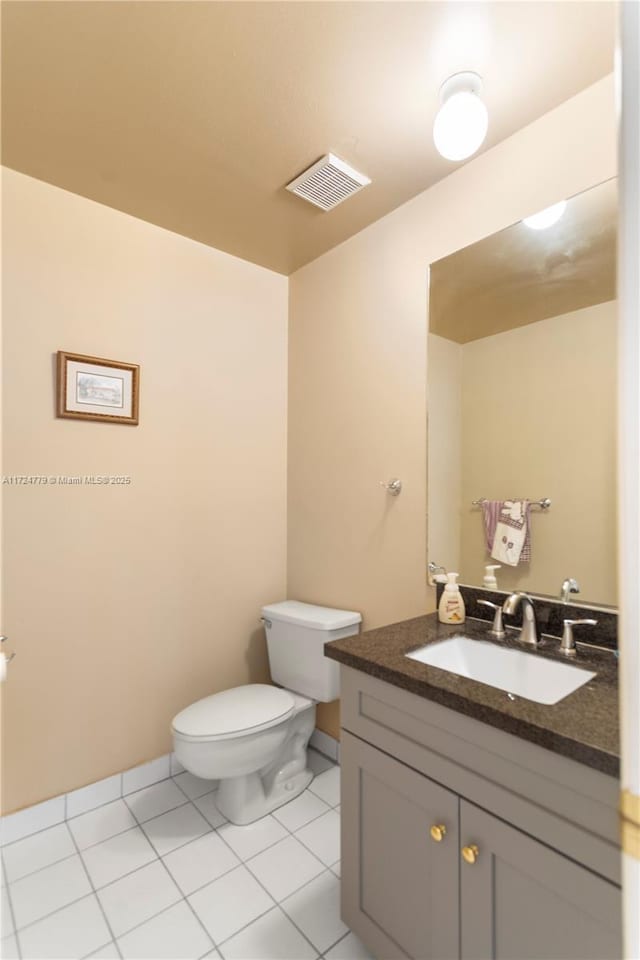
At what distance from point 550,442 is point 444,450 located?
1.20ft

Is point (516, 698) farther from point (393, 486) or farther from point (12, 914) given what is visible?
point (12, 914)

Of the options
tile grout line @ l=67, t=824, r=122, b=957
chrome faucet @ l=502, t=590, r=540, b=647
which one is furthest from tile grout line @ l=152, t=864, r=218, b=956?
chrome faucet @ l=502, t=590, r=540, b=647

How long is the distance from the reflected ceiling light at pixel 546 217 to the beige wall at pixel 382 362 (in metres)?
0.02

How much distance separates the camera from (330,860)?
152 centimetres

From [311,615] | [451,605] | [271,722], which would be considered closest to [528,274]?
[451,605]

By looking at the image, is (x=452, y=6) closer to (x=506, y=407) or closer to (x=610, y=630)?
(x=506, y=407)

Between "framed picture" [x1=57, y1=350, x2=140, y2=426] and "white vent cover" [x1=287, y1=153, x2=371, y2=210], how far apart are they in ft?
3.10

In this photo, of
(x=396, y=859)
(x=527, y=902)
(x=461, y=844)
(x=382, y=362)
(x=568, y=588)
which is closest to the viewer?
(x=527, y=902)

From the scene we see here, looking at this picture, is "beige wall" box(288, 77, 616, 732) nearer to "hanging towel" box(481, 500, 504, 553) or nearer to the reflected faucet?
"hanging towel" box(481, 500, 504, 553)

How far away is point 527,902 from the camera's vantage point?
82 centimetres

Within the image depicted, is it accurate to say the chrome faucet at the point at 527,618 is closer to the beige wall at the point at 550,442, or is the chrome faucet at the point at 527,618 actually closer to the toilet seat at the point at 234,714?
the beige wall at the point at 550,442

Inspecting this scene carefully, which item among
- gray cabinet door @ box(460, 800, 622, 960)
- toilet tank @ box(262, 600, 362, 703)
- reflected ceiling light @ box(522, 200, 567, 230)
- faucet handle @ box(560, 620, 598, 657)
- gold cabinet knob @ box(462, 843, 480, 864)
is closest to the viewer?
gray cabinet door @ box(460, 800, 622, 960)

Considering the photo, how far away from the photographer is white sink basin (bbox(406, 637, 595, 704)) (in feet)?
3.69

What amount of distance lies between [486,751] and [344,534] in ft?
3.92
